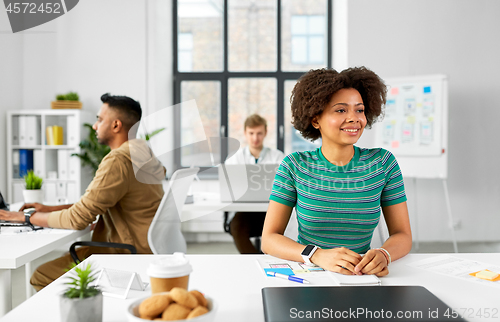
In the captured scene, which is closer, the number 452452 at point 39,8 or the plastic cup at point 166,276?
the plastic cup at point 166,276

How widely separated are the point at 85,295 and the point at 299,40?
15.8ft

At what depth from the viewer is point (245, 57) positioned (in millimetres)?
5078

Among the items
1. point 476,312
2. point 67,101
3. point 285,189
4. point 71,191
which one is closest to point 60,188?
point 71,191

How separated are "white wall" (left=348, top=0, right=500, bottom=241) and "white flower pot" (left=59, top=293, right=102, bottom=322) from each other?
4.18 meters

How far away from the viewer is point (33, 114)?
168 inches

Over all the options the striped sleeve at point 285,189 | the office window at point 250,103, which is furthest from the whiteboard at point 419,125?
the striped sleeve at point 285,189

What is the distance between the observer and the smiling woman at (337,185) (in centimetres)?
144

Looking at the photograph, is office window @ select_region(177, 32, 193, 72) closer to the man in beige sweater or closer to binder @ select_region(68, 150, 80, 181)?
binder @ select_region(68, 150, 80, 181)

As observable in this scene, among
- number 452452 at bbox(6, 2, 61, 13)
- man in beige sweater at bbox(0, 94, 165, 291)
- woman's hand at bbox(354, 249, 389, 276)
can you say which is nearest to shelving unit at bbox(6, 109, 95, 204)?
number 452452 at bbox(6, 2, 61, 13)

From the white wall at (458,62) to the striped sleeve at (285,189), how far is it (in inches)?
129

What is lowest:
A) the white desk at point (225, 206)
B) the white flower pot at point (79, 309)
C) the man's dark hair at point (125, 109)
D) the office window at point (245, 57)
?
the white desk at point (225, 206)

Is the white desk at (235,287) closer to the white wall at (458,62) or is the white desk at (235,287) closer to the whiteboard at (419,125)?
the whiteboard at (419,125)

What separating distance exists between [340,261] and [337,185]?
0.41 metres

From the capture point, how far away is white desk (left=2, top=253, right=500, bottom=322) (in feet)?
2.74
